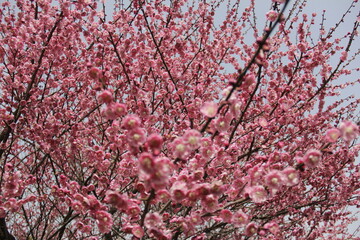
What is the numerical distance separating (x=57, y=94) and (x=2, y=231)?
8.48ft

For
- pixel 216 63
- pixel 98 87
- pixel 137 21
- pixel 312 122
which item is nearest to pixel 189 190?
pixel 98 87

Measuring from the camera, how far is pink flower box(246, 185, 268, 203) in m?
2.24

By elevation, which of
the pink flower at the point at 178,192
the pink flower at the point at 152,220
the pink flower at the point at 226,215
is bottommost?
the pink flower at the point at 152,220

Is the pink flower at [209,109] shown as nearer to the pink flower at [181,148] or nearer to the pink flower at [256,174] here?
the pink flower at [181,148]

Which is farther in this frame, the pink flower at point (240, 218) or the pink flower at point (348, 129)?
the pink flower at point (240, 218)

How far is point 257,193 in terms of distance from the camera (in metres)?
2.25

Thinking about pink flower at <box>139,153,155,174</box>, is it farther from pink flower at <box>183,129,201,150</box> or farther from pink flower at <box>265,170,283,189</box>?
pink flower at <box>265,170,283,189</box>

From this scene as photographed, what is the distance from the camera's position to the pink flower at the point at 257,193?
224 centimetres

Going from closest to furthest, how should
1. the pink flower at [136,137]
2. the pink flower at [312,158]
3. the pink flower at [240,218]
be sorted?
the pink flower at [136,137] < the pink flower at [312,158] < the pink flower at [240,218]

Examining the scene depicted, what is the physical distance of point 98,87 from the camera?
2348mm

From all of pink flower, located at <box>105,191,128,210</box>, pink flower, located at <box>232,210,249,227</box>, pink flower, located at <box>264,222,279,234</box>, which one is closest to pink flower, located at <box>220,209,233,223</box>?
pink flower, located at <box>232,210,249,227</box>

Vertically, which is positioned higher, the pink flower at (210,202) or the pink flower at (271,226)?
the pink flower at (210,202)

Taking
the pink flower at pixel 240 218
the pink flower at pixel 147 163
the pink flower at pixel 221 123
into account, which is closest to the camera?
the pink flower at pixel 147 163

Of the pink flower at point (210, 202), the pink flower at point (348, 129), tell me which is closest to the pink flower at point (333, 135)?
the pink flower at point (348, 129)
